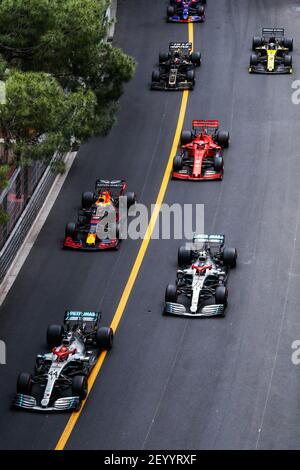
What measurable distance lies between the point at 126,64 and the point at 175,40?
15.5 metres

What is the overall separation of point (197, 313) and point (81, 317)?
3631 mm

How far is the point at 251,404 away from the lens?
36875 millimetres

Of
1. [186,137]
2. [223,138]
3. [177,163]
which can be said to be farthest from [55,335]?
[223,138]

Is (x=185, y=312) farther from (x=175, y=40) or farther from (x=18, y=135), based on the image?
(x=175, y=40)

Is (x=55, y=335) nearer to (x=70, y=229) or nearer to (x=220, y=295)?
(x=220, y=295)

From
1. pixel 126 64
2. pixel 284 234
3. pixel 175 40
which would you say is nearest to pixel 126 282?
pixel 284 234

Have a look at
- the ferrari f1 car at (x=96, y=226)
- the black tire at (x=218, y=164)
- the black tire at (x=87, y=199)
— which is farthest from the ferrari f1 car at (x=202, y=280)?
the black tire at (x=218, y=164)

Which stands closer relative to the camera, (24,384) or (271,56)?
A: (24,384)

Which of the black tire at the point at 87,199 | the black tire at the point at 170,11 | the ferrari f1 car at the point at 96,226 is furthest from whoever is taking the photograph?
the black tire at the point at 170,11

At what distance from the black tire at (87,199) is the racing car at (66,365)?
777 cm

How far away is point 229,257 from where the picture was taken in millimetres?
43781

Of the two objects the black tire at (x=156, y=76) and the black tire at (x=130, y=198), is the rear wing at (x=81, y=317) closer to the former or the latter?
the black tire at (x=130, y=198)

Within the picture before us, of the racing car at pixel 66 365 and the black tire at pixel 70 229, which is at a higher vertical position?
the black tire at pixel 70 229

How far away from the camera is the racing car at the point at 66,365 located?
122 feet
